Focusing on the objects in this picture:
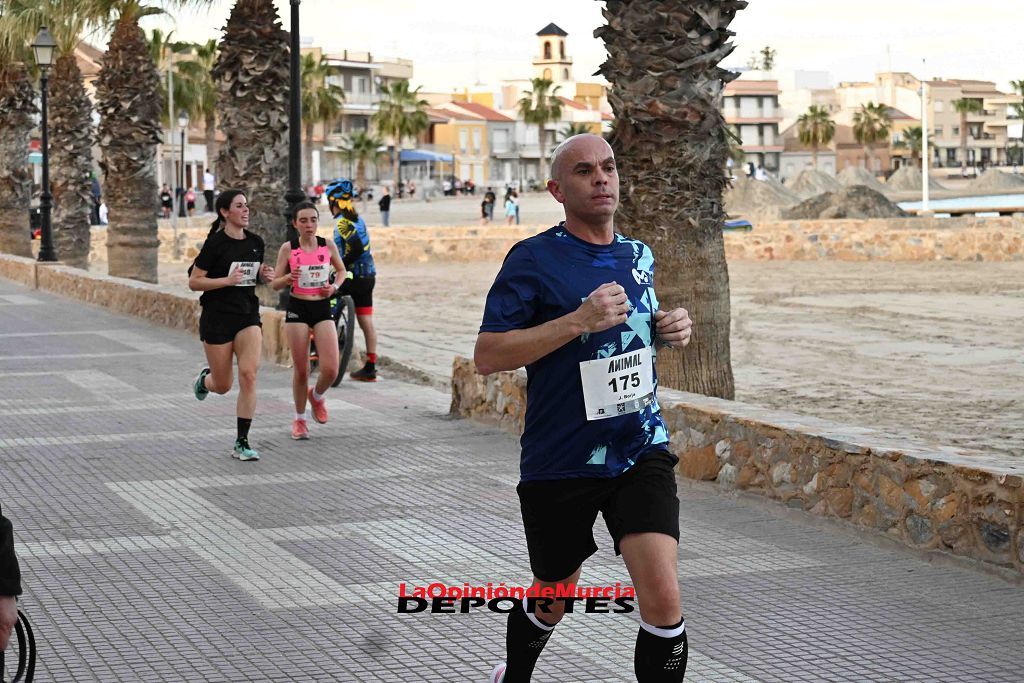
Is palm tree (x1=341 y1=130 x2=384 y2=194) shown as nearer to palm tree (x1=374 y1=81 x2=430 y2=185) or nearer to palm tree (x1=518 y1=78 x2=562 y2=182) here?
palm tree (x1=374 y1=81 x2=430 y2=185)

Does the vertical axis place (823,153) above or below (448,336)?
above

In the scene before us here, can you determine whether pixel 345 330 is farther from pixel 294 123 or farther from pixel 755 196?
pixel 755 196

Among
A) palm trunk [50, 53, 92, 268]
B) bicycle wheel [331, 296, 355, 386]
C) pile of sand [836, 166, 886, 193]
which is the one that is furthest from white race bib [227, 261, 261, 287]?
pile of sand [836, 166, 886, 193]

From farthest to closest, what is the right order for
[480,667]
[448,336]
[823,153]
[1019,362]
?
[823,153], [448,336], [1019,362], [480,667]

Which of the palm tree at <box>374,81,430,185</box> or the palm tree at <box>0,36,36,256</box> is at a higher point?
the palm tree at <box>374,81,430,185</box>

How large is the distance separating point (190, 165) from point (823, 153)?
2965 inches

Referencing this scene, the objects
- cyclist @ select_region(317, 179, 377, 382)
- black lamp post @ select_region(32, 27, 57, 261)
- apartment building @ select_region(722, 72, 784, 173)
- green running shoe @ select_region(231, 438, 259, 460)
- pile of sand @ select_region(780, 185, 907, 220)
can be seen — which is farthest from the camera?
apartment building @ select_region(722, 72, 784, 173)

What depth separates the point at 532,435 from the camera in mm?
4273

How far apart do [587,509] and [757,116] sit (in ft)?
459

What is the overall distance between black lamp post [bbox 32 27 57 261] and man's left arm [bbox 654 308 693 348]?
2257cm

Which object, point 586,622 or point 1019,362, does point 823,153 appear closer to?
point 1019,362

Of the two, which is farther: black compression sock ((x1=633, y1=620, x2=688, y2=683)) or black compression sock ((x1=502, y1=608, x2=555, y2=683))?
black compression sock ((x1=502, y1=608, x2=555, y2=683))

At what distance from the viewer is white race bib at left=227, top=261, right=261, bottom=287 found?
9578 millimetres

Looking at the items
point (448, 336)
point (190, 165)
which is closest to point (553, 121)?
point (190, 165)
